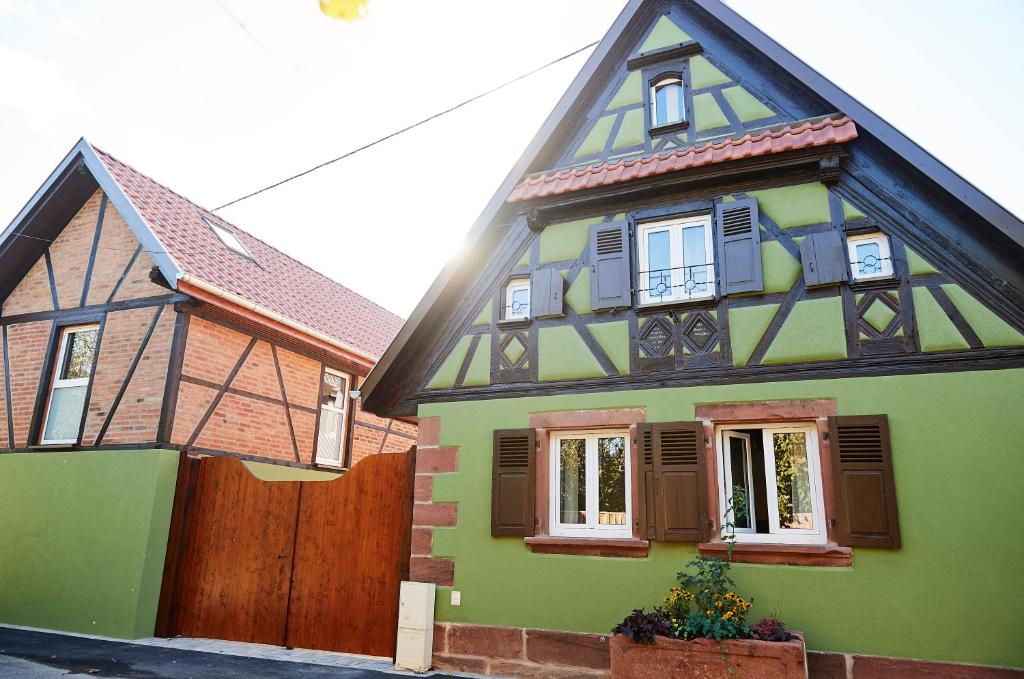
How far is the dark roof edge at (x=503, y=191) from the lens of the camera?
26.4 ft

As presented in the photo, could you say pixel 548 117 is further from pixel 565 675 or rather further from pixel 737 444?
pixel 565 675

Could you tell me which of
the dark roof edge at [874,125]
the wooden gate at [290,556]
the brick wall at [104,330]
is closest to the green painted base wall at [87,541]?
the wooden gate at [290,556]

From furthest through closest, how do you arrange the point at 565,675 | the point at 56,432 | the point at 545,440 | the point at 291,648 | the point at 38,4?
1. the point at 56,432
2. the point at 291,648
3. the point at 545,440
4. the point at 565,675
5. the point at 38,4

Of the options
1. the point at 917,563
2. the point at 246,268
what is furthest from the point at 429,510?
the point at 246,268

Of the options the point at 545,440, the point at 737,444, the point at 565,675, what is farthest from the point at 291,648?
the point at 737,444

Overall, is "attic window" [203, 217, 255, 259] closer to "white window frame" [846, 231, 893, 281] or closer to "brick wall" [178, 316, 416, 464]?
"brick wall" [178, 316, 416, 464]

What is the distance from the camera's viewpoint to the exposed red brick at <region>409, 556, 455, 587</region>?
24.1ft

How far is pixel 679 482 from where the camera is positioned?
659 centimetres

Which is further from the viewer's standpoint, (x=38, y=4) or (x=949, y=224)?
(x=949, y=224)

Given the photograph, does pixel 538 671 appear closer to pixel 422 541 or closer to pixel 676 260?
pixel 422 541

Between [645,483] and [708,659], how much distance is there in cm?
169

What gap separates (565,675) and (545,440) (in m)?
2.28

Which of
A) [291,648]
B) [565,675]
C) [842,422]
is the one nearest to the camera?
[842,422]

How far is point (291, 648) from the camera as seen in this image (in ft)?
26.6
